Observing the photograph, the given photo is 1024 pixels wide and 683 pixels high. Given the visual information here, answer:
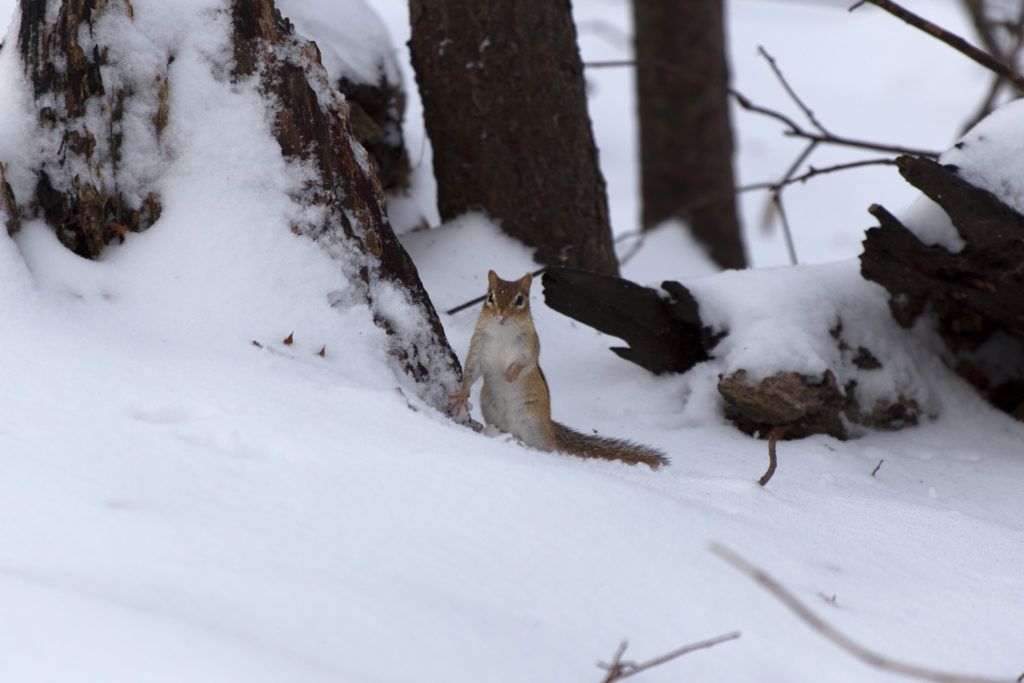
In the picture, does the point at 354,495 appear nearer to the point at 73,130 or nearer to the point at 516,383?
the point at 516,383

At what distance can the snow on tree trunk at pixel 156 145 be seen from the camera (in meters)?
2.38

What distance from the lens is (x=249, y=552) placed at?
1449mm

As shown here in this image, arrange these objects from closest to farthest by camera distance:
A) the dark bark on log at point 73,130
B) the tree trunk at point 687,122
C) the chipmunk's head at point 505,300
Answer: the dark bark on log at point 73,130, the chipmunk's head at point 505,300, the tree trunk at point 687,122

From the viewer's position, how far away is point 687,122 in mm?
6059

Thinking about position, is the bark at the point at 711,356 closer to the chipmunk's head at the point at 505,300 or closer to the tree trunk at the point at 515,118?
the chipmunk's head at the point at 505,300

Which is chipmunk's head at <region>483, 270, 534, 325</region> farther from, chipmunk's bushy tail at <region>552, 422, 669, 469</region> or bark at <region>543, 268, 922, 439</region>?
chipmunk's bushy tail at <region>552, 422, 669, 469</region>

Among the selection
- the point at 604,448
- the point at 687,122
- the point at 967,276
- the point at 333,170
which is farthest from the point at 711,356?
the point at 687,122

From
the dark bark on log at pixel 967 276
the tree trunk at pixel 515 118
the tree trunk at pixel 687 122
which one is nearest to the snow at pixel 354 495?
the dark bark on log at pixel 967 276

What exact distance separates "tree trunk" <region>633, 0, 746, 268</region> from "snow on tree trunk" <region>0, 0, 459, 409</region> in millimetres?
3646

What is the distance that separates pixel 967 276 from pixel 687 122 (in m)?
3.29

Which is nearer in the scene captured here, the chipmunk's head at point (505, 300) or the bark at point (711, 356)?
the chipmunk's head at point (505, 300)

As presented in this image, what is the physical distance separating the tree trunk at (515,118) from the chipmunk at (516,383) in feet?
2.83

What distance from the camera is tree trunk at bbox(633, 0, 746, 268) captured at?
5.94 metres

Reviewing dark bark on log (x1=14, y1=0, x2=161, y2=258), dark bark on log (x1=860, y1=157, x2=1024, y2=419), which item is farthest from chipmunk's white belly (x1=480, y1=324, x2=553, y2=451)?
dark bark on log (x1=860, y1=157, x2=1024, y2=419)
